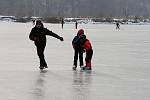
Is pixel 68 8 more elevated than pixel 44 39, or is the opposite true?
pixel 68 8

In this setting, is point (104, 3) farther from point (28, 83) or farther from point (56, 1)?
point (28, 83)

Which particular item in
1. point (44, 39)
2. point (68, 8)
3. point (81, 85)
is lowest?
point (81, 85)

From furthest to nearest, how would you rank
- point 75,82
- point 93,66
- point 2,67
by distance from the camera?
point 93,66 < point 2,67 < point 75,82

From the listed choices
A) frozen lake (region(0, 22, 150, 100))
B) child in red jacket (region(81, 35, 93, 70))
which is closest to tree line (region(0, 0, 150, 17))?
frozen lake (region(0, 22, 150, 100))

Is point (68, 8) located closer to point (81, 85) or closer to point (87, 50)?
point (87, 50)

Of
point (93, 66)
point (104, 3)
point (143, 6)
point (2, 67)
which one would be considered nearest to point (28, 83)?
point (2, 67)

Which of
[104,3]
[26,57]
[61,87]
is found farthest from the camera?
[104,3]

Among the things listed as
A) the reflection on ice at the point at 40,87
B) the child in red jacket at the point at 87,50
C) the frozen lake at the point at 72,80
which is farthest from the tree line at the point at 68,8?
the reflection on ice at the point at 40,87

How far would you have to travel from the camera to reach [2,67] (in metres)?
14.4

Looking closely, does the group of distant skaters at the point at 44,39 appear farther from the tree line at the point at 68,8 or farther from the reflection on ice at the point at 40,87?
the tree line at the point at 68,8

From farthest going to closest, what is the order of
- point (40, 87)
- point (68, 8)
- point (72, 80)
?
Answer: point (68, 8) → point (72, 80) → point (40, 87)

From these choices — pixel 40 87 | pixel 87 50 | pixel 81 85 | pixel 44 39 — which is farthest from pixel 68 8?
pixel 40 87

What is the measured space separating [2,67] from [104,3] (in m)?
162

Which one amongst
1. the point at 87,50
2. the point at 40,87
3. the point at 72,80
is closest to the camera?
the point at 40,87
